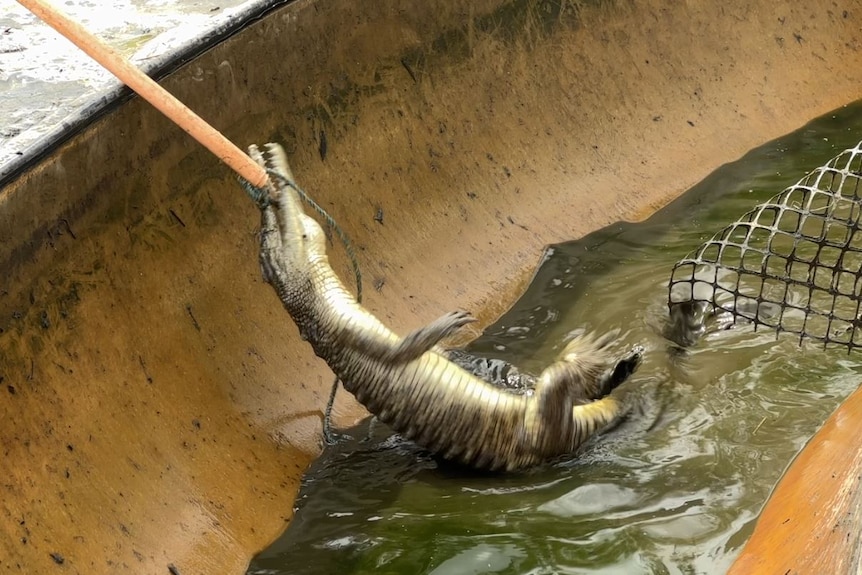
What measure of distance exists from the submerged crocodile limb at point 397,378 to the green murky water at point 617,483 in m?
0.11

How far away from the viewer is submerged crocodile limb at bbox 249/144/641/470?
2.84 metres

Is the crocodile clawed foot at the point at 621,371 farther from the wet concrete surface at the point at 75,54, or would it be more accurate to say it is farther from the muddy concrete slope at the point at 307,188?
the wet concrete surface at the point at 75,54

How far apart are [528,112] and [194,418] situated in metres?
2.21

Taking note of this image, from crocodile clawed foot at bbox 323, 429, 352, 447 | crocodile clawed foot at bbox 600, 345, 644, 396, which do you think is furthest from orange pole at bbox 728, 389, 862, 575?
crocodile clawed foot at bbox 323, 429, 352, 447

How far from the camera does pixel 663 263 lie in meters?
4.05

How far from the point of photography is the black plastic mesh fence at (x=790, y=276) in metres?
3.08

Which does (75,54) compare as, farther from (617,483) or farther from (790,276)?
(790,276)

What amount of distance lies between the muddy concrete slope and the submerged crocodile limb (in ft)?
1.44

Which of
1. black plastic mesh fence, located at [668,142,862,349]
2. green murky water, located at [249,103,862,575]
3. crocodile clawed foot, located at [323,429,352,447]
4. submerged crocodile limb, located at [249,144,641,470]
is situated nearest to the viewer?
green murky water, located at [249,103,862,575]

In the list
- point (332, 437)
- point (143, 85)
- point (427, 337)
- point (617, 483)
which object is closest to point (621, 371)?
point (617, 483)

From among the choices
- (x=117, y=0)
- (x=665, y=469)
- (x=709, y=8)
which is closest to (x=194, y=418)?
(x=665, y=469)

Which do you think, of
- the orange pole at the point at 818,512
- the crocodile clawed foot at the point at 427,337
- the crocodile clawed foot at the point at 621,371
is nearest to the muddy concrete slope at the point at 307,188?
the crocodile clawed foot at the point at 427,337

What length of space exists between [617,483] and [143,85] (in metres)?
1.65

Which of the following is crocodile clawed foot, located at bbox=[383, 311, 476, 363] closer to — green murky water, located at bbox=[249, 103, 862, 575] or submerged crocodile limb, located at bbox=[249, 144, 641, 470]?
submerged crocodile limb, located at bbox=[249, 144, 641, 470]
